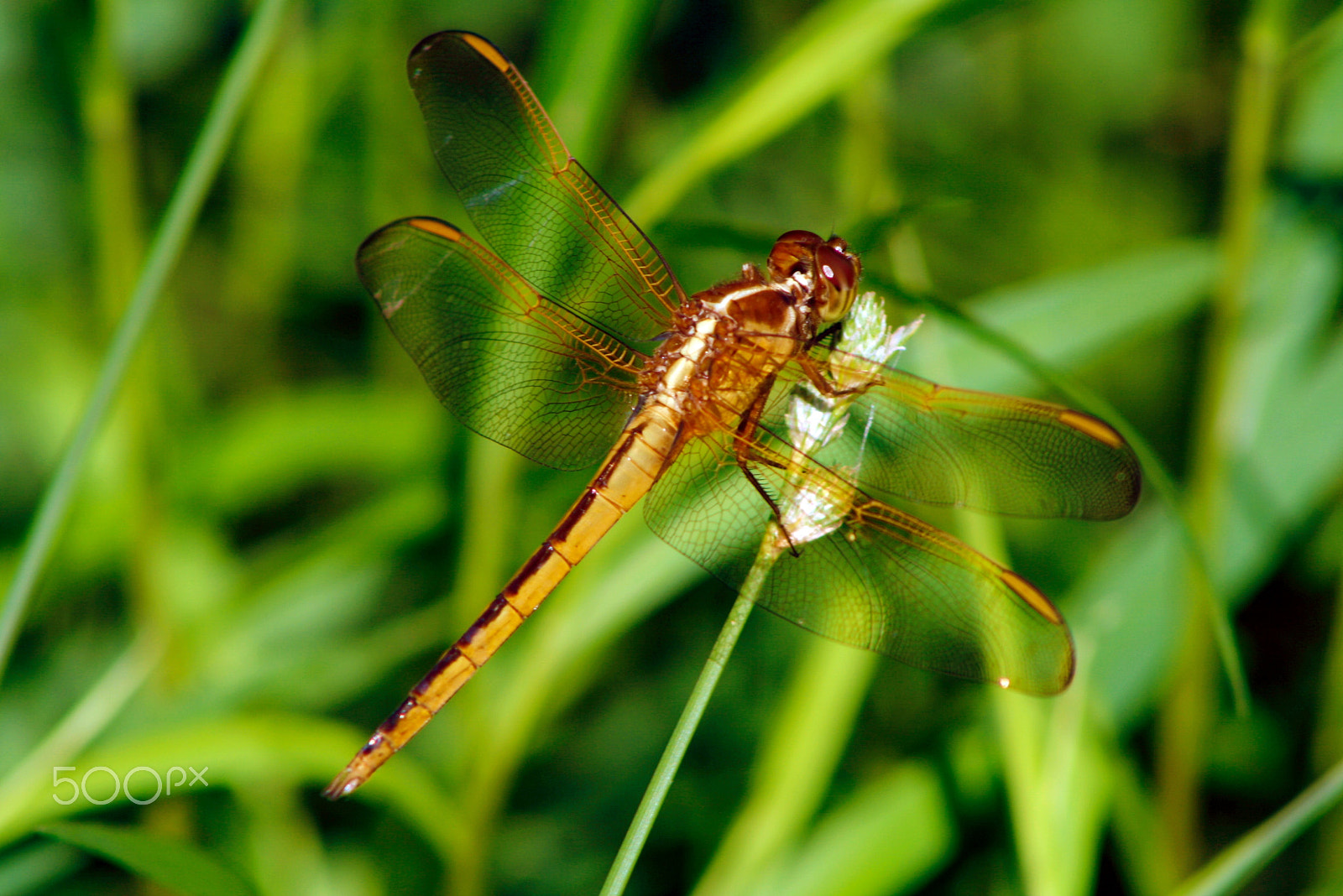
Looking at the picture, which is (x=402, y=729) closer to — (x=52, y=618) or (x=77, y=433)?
(x=77, y=433)

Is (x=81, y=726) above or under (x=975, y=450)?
under

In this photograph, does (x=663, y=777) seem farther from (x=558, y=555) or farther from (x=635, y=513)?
(x=635, y=513)

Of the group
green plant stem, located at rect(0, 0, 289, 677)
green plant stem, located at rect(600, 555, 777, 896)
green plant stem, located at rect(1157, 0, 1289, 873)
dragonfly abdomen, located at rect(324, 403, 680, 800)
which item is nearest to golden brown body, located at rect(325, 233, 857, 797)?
dragonfly abdomen, located at rect(324, 403, 680, 800)

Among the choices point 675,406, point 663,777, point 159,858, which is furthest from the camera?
point 675,406

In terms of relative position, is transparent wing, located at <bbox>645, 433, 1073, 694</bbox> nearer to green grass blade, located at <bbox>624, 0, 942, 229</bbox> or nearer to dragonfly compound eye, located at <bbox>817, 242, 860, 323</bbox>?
dragonfly compound eye, located at <bbox>817, 242, 860, 323</bbox>

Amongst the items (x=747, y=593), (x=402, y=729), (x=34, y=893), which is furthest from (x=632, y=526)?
(x=34, y=893)

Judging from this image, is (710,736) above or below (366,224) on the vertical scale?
below

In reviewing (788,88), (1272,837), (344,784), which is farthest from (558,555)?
(1272,837)
